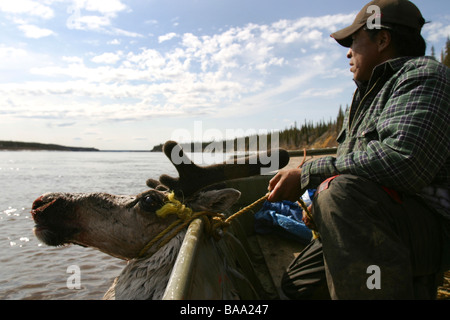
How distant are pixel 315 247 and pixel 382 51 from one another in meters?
1.66

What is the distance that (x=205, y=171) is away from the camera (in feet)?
9.00

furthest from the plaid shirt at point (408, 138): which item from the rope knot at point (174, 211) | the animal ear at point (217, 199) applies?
the rope knot at point (174, 211)

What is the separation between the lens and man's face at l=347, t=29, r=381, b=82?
93.7 inches

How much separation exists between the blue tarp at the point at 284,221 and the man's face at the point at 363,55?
6.48 ft

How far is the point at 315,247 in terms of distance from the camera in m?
2.65

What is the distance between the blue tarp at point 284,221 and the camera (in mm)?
4109

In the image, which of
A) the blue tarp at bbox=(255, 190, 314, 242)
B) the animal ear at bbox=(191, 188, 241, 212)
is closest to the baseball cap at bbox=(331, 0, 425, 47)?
the animal ear at bbox=(191, 188, 241, 212)

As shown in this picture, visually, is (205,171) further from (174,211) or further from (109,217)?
(109,217)

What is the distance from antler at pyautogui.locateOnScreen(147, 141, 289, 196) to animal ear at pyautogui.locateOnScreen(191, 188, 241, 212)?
13cm

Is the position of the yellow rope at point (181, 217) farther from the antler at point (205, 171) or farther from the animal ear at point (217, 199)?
the antler at point (205, 171)

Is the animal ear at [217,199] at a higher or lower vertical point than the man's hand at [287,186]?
lower

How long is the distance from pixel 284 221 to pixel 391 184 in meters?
2.65

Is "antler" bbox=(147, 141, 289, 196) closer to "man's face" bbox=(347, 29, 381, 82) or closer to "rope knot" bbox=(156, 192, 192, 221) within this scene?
"rope knot" bbox=(156, 192, 192, 221)

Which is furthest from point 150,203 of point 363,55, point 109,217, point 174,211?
point 363,55
